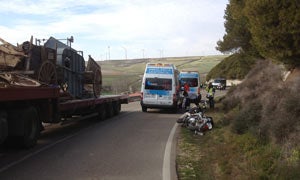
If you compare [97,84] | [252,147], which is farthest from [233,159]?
[97,84]

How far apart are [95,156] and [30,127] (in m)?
2.20

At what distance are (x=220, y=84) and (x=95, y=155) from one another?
5396 centimetres

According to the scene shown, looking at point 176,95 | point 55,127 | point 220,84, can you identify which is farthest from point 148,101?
point 220,84

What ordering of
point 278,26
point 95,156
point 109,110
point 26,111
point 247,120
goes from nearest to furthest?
1. point 95,156
2. point 26,111
3. point 247,120
4. point 278,26
5. point 109,110

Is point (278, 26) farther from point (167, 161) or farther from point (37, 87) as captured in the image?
point (37, 87)

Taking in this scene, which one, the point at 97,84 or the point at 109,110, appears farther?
the point at 109,110

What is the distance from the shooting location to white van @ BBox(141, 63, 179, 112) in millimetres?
23188

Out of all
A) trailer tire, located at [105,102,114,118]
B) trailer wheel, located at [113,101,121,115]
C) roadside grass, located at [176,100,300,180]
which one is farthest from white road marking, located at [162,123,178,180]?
trailer wheel, located at [113,101,121,115]

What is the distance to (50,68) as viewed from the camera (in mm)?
13570

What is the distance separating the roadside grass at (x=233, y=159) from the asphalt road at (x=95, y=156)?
36 cm

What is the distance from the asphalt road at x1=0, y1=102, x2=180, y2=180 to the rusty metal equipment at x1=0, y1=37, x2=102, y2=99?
164 centimetres

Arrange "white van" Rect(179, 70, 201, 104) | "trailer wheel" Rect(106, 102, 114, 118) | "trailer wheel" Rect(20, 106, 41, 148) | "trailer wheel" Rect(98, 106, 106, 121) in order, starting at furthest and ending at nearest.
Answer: "white van" Rect(179, 70, 201, 104)
"trailer wheel" Rect(106, 102, 114, 118)
"trailer wheel" Rect(98, 106, 106, 121)
"trailer wheel" Rect(20, 106, 41, 148)

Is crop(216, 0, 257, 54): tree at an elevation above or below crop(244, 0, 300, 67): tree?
above

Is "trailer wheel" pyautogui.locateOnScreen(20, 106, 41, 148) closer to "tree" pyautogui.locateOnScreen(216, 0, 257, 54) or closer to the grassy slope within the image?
the grassy slope
